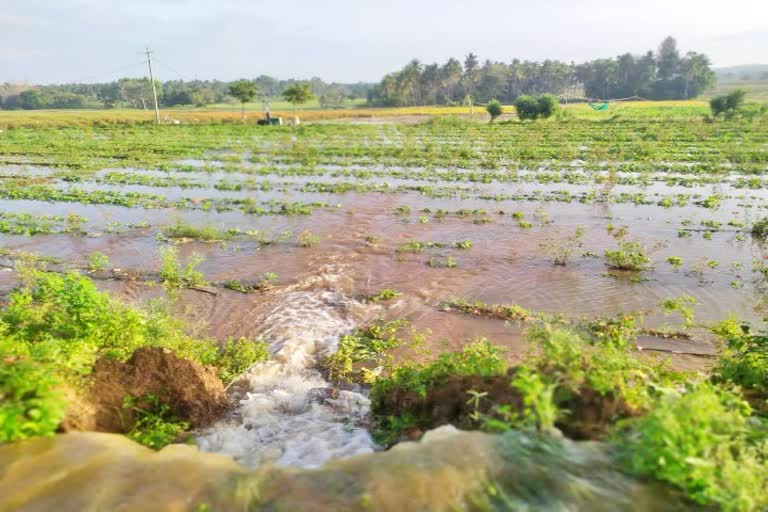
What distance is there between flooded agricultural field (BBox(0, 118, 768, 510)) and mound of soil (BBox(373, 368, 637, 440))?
0.02 m

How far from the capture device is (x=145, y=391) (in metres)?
5.14

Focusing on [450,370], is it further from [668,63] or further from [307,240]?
[668,63]

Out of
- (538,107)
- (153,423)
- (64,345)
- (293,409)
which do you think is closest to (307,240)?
(293,409)

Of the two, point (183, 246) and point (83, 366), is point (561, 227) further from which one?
point (83, 366)

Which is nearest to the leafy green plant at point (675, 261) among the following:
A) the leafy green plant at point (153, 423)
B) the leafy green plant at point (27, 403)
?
the leafy green plant at point (153, 423)

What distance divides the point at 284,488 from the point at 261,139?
3354 centimetres

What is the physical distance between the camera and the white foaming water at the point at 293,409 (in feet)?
16.1

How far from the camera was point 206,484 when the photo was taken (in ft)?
11.8

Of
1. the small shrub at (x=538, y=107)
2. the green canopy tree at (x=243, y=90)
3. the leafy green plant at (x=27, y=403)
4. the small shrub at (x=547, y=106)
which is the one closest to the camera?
the leafy green plant at (x=27, y=403)

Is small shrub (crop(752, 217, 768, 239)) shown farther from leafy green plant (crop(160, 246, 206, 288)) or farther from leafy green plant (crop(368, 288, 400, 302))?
leafy green plant (crop(160, 246, 206, 288))

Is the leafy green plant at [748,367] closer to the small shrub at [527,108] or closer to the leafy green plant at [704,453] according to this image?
the leafy green plant at [704,453]

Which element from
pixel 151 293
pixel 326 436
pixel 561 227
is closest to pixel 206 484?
pixel 326 436

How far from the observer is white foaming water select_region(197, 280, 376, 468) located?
4.92 m

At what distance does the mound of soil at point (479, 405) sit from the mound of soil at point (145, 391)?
1960mm
